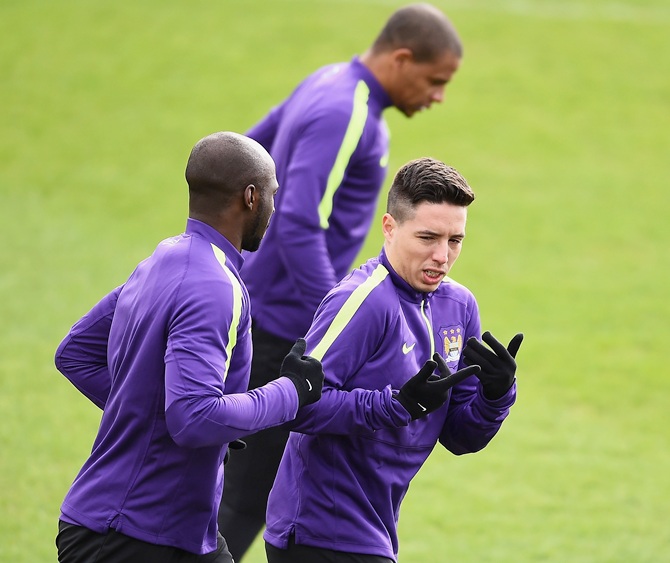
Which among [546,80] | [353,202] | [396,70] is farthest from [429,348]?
[546,80]

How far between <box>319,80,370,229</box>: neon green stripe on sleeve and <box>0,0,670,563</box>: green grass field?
2392 millimetres

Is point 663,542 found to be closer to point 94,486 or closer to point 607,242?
point 94,486

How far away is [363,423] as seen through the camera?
348cm

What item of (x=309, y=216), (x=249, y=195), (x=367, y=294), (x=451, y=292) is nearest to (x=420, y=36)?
(x=309, y=216)

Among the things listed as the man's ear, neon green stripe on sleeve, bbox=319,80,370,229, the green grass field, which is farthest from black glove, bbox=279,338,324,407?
the green grass field

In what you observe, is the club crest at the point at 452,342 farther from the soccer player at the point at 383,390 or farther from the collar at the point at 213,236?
the collar at the point at 213,236

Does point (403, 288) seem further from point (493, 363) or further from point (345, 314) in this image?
point (493, 363)

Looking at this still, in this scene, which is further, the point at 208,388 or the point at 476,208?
the point at 476,208

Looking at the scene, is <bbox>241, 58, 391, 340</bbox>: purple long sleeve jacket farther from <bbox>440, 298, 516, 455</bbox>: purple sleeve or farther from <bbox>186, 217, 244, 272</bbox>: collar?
<bbox>186, 217, 244, 272</bbox>: collar

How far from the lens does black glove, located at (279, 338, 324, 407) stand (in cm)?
329

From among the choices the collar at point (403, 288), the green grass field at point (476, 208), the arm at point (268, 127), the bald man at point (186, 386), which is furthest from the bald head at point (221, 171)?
the green grass field at point (476, 208)

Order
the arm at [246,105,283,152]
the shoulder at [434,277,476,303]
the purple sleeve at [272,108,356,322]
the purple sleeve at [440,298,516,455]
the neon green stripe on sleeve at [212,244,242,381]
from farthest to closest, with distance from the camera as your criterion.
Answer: the arm at [246,105,283,152] < the purple sleeve at [272,108,356,322] < the shoulder at [434,277,476,303] < the purple sleeve at [440,298,516,455] < the neon green stripe on sleeve at [212,244,242,381]

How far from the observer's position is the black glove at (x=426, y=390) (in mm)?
3406

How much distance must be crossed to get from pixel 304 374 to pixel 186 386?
445mm
